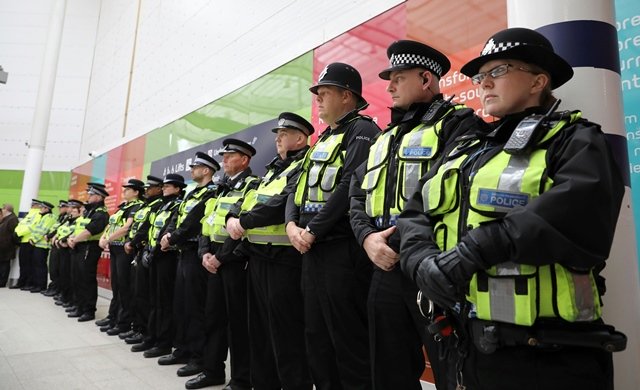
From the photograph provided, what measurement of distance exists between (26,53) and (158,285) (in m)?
11.2

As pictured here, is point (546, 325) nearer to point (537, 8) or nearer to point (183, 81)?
point (537, 8)

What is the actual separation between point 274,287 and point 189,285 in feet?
4.41

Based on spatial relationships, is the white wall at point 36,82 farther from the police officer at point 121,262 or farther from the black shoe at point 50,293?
the police officer at point 121,262

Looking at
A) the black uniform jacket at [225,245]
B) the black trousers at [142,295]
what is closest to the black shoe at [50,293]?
the black trousers at [142,295]

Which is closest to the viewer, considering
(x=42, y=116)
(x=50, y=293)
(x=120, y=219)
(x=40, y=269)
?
(x=120, y=219)

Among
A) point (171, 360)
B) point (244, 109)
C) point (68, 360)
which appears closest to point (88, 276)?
point (68, 360)

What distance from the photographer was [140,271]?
13.4 ft

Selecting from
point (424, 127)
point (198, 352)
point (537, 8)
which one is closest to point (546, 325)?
point (424, 127)

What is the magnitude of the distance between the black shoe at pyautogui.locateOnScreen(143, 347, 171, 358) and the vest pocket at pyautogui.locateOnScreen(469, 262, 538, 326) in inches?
132

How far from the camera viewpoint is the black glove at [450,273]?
100cm

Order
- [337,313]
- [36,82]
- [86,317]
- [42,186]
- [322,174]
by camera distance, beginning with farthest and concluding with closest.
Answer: [36,82], [42,186], [86,317], [322,174], [337,313]

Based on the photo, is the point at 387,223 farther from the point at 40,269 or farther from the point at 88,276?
the point at 40,269

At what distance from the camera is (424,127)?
1596 mm

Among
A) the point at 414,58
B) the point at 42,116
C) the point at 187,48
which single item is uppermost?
the point at 187,48
